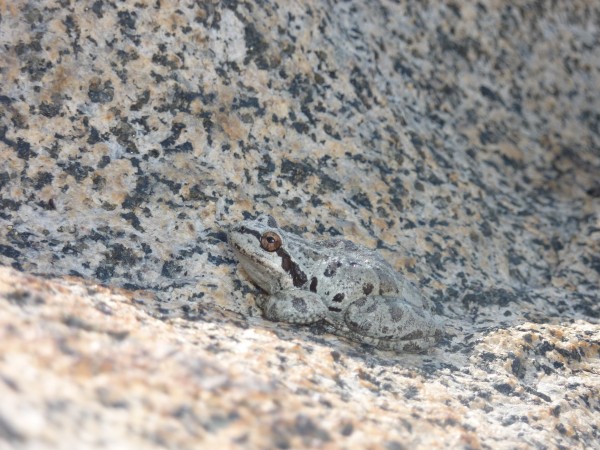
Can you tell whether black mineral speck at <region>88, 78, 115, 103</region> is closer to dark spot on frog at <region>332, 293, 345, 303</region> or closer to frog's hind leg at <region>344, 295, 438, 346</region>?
dark spot on frog at <region>332, 293, 345, 303</region>

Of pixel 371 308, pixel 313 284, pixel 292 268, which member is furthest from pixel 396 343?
pixel 292 268

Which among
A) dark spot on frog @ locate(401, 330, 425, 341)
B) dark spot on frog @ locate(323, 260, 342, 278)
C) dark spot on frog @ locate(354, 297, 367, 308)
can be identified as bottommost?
dark spot on frog @ locate(401, 330, 425, 341)

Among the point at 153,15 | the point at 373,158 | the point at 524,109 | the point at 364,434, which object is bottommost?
the point at 364,434

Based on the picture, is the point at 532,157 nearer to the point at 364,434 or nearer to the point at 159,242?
the point at 159,242

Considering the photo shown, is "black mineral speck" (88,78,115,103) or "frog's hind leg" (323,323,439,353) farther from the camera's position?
"black mineral speck" (88,78,115,103)

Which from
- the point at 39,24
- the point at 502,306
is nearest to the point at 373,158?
the point at 502,306

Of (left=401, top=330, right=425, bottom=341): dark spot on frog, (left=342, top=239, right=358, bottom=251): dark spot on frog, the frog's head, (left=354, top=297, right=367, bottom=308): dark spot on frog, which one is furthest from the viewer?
(left=342, top=239, right=358, bottom=251): dark spot on frog

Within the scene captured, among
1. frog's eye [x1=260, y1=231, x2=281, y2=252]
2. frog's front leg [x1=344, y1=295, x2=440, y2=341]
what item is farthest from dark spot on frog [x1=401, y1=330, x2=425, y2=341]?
frog's eye [x1=260, y1=231, x2=281, y2=252]
